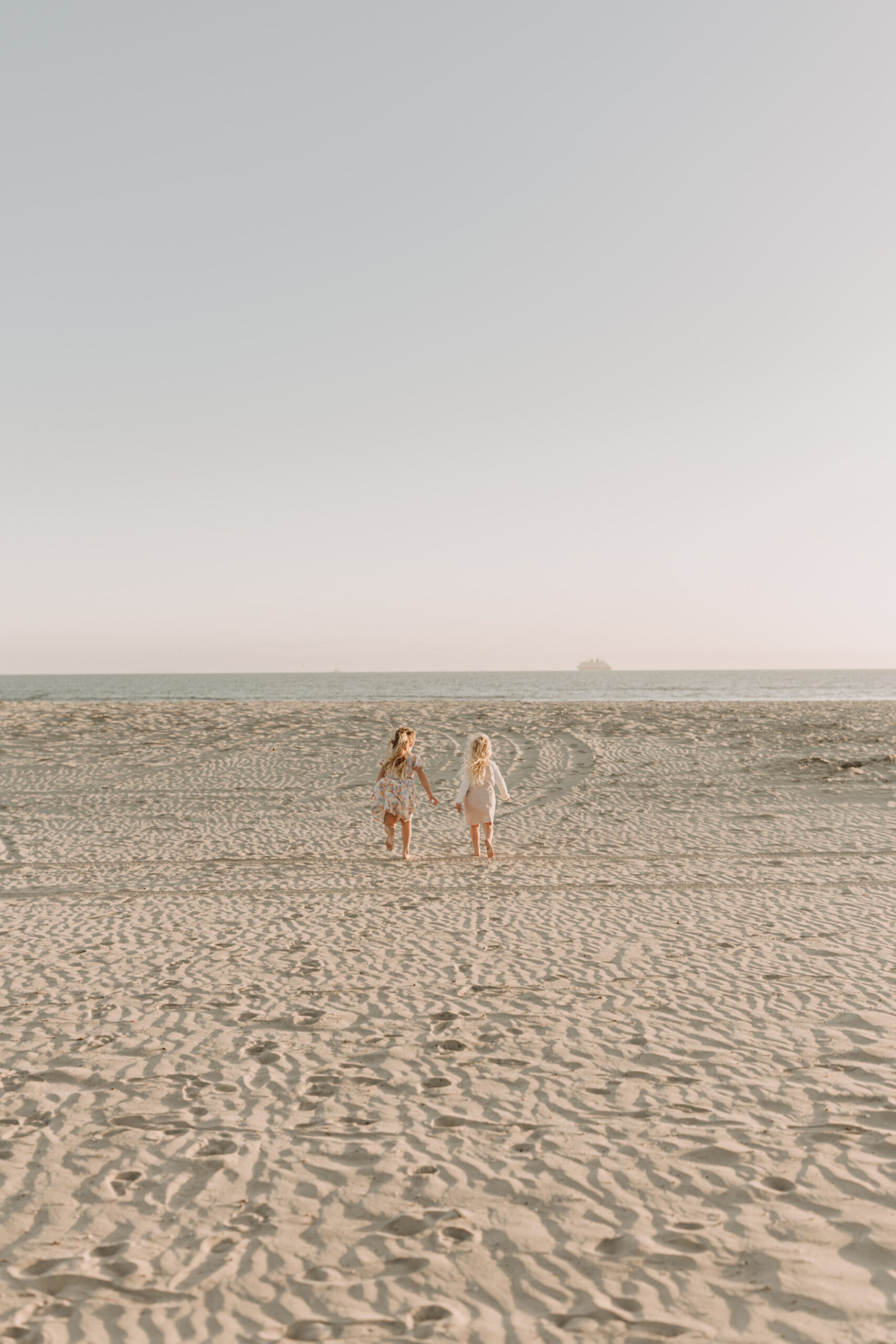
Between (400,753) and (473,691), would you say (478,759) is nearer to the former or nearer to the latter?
(400,753)

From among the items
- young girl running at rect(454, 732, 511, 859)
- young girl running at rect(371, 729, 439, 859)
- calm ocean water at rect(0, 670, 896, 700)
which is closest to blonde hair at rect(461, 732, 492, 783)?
young girl running at rect(454, 732, 511, 859)

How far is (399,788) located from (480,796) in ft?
3.41

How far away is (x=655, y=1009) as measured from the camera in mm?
5531

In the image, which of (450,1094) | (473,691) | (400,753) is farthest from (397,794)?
(473,691)

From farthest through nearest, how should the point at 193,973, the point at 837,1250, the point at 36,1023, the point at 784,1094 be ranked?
the point at 193,973 → the point at 36,1023 → the point at 784,1094 → the point at 837,1250

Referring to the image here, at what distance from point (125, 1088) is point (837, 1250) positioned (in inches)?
142

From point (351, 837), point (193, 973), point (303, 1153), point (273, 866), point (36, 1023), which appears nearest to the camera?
point (303, 1153)

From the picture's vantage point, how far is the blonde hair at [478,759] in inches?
407

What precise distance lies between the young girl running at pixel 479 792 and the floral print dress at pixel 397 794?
0.63 m

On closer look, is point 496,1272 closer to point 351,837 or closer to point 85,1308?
point 85,1308

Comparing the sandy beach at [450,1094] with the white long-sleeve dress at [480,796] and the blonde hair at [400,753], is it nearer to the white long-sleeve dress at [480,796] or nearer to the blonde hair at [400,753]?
the white long-sleeve dress at [480,796]

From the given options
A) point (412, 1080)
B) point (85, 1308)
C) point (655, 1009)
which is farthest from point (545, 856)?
point (85, 1308)

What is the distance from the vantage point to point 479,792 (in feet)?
33.6

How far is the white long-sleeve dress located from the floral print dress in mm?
638
